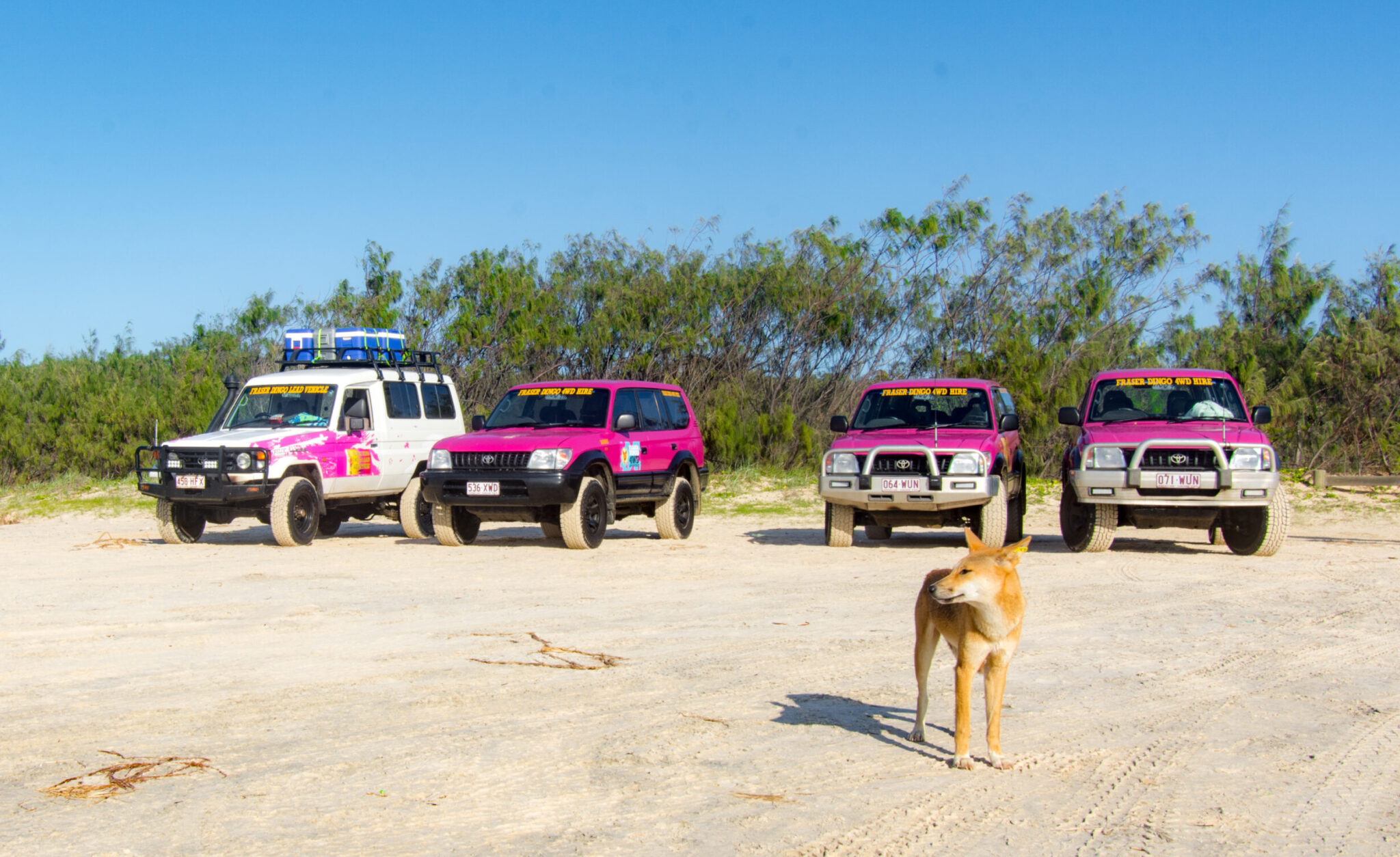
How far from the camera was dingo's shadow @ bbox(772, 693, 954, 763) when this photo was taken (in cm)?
518

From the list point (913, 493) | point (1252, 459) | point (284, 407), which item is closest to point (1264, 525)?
point (1252, 459)

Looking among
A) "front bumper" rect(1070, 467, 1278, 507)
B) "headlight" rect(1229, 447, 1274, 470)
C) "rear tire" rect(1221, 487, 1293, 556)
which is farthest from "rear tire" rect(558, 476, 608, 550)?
"rear tire" rect(1221, 487, 1293, 556)

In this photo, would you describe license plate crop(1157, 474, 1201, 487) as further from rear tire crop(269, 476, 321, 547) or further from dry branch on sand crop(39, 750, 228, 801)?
dry branch on sand crop(39, 750, 228, 801)

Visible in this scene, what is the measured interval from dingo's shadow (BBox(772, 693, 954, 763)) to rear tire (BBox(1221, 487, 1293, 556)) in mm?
7900

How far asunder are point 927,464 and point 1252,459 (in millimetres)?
3075

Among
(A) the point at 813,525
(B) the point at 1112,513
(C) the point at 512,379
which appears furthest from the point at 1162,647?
(C) the point at 512,379

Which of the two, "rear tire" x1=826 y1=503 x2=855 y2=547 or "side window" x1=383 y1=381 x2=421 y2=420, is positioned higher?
"side window" x1=383 y1=381 x2=421 y2=420

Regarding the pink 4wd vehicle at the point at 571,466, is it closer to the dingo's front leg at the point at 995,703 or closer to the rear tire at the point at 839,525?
the rear tire at the point at 839,525

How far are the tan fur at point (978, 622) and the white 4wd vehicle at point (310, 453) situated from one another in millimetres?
10298

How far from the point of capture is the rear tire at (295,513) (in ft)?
44.6

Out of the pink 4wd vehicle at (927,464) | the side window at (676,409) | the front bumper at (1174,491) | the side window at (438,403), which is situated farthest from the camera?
the side window at (438,403)

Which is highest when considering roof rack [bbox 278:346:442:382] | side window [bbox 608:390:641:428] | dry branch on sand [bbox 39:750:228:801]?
roof rack [bbox 278:346:442:382]

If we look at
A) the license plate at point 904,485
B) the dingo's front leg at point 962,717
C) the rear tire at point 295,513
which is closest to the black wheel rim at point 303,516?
the rear tire at point 295,513

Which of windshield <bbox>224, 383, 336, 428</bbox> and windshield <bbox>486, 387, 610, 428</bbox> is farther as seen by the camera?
windshield <bbox>224, 383, 336, 428</bbox>
